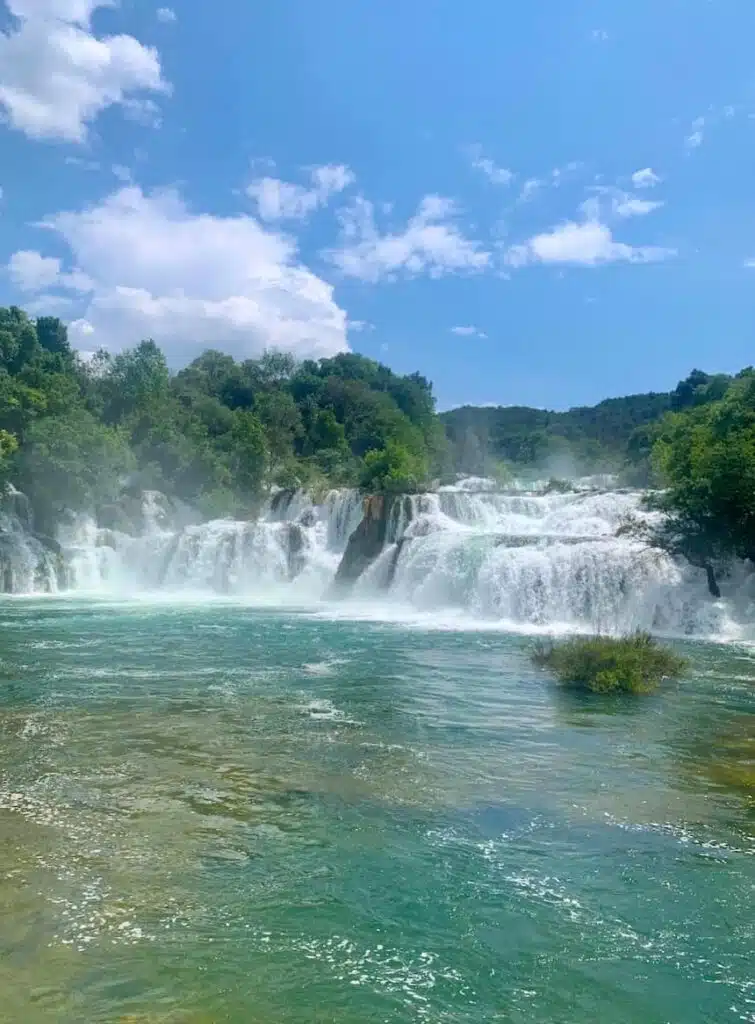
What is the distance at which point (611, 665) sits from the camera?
12.5m

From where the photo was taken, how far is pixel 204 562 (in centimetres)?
3253

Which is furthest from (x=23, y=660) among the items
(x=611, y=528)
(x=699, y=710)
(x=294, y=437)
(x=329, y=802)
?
(x=294, y=437)

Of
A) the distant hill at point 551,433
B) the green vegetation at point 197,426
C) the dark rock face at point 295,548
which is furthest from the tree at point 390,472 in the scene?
the distant hill at point 551,433

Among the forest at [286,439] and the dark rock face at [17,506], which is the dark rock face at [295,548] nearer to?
the forest at [286,439]

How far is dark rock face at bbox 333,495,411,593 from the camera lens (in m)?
29.0

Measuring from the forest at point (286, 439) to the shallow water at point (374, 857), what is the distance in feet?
36.8

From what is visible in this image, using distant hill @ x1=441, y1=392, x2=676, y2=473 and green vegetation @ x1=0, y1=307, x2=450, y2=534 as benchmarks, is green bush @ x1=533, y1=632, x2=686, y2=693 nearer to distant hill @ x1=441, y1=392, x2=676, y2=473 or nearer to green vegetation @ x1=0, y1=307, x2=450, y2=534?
green vegetation @ x1=0, y1=307, x2=450, y2=534

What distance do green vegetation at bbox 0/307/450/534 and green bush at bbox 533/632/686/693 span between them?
709 inches

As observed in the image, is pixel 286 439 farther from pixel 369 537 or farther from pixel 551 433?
pixel 551 433

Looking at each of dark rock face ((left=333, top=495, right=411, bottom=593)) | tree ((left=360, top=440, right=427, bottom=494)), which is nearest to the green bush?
dark rock face ((left=333, top=495, right=411, bottom=593))

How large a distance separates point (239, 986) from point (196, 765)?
12.5 feet

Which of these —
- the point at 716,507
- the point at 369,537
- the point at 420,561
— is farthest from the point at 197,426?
the point at 716,507

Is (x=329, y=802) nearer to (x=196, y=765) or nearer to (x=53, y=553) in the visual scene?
(x=196, y=765)

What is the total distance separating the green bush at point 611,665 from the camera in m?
12.2
